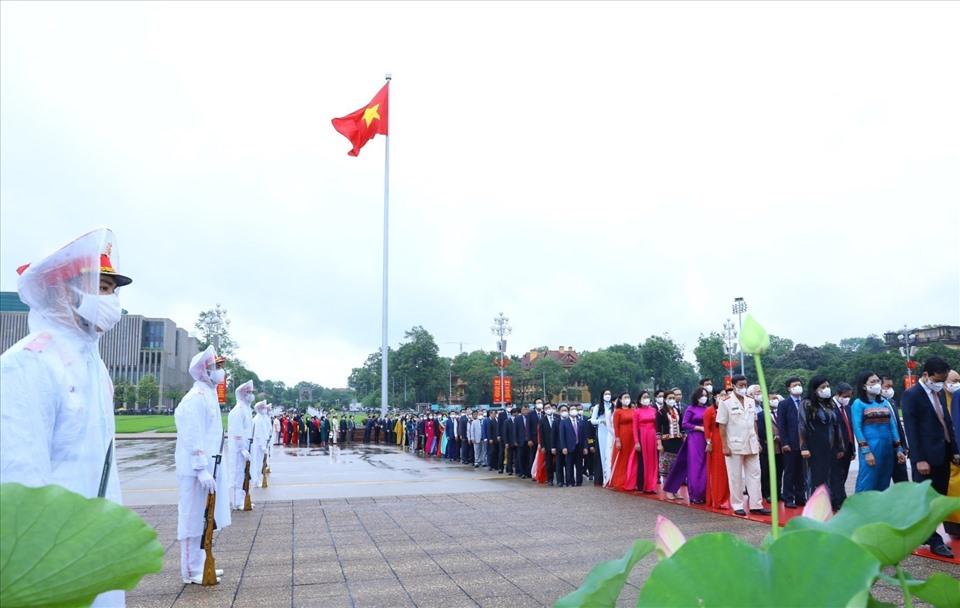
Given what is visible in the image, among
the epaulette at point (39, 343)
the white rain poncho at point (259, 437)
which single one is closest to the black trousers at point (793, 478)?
the white rain poncho at point (259, 437)

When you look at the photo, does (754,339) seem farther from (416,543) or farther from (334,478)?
(334,478)

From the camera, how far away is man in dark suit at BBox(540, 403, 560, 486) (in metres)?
13.1

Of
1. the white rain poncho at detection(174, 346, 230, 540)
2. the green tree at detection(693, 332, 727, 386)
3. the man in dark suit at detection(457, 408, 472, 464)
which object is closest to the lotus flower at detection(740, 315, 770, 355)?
the white rain poncho at detection(174, 346, 230, 540)

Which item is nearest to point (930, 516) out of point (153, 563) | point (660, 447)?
point (153, 563)

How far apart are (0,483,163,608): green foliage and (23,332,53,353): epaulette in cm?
206

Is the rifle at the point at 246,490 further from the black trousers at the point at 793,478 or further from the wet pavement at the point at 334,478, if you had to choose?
the black trousers at the point at 793,478

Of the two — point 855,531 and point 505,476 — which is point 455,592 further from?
point 505,476

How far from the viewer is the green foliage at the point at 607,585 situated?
776 millimetres

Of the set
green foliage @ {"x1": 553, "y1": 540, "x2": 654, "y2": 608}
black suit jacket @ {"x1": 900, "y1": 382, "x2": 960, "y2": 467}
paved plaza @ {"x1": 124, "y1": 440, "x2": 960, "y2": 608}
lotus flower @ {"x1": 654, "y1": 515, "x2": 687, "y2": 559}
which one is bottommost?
paved plaza @ {"x1": 124, "y1": 440, "x2": 960, "y2": 608}

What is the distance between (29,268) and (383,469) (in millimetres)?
15439

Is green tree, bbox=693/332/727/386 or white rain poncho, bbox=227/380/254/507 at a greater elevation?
green tree, bbox=693/332/727/386

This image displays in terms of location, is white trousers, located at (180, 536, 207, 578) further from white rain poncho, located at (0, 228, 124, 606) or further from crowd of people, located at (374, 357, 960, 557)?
crowd of people, located at (374, 357, 960, 557)

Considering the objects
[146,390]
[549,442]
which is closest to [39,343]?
[549,442]

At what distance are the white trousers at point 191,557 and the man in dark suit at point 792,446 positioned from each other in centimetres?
739
